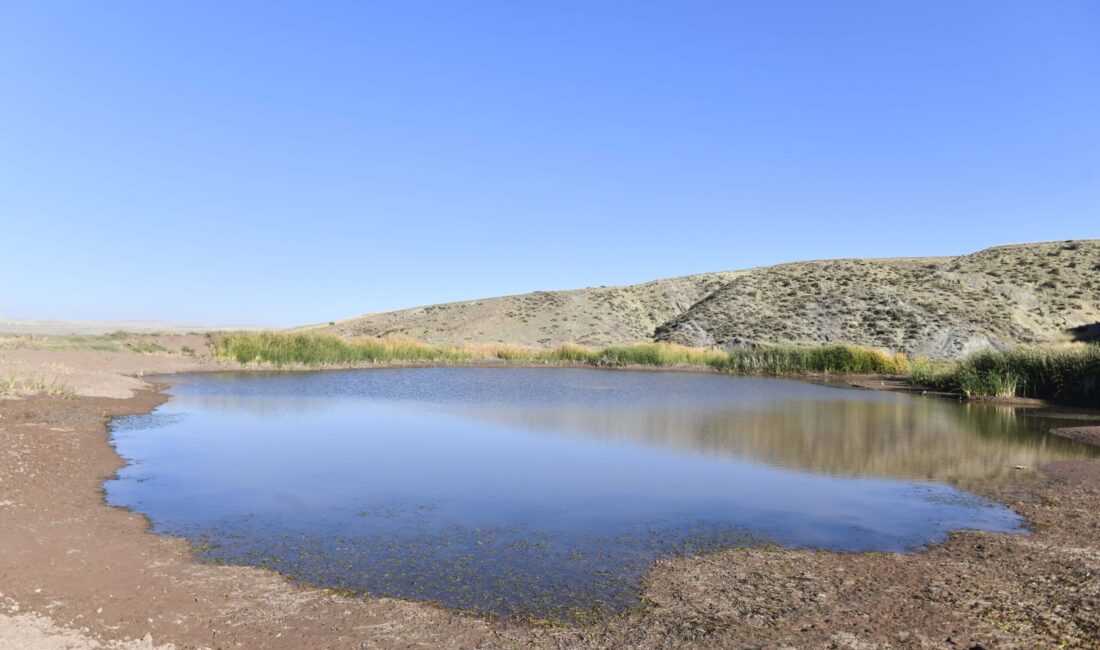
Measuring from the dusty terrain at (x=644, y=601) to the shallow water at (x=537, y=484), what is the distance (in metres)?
0.44

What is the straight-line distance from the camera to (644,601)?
6203mm

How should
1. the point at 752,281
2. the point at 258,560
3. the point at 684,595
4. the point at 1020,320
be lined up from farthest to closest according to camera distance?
the point at 752,281 → the point at 1020,320 → the point at 258,560 → the point at 684,595

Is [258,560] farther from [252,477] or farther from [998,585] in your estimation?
[998,585]

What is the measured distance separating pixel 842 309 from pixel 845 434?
47.2 meters

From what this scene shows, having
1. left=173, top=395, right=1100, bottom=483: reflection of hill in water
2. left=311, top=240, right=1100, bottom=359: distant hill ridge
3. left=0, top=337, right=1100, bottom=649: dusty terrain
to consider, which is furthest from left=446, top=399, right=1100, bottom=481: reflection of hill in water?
left=311, top=240, right=1100, bottom=359: distant hill ridge

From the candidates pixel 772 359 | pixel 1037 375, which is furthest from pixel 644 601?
pixel 772 359

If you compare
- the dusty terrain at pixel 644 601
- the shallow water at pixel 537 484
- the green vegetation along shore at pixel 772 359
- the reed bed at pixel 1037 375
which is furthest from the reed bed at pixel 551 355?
the dusty terrain at pixel 644 601

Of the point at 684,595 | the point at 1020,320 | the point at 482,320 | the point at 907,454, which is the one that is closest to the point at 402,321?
the point at 482,320

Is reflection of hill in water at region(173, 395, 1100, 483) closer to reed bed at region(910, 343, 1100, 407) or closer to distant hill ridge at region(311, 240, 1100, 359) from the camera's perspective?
reed bed at region(910, 343, 1100, 407)

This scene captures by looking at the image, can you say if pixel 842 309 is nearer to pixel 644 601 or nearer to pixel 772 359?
pixel 772 359

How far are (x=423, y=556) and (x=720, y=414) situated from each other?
47.0ft

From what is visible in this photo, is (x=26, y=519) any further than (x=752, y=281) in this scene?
No

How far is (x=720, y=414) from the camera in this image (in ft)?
67.1

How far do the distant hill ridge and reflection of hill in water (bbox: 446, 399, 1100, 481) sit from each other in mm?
31188
